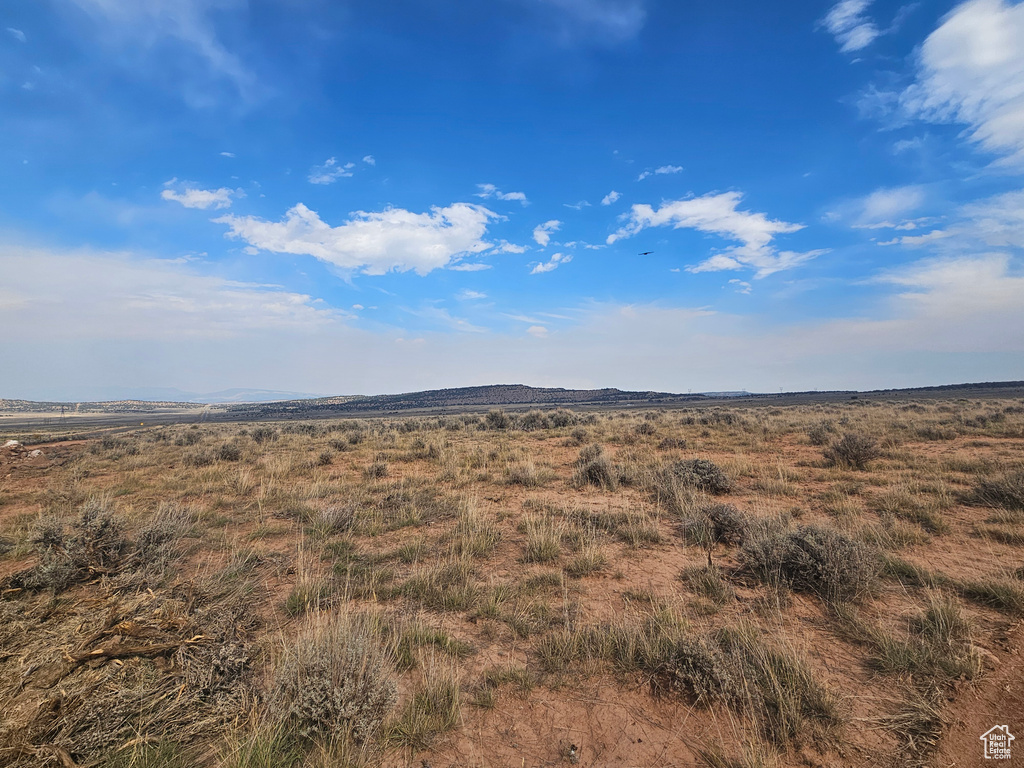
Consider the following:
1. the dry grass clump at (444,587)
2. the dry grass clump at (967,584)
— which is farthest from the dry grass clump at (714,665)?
the dry grass clump at (967,584)

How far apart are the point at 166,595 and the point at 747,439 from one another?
17530 mm

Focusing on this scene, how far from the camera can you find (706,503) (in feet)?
25.4

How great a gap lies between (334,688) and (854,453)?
13212mm

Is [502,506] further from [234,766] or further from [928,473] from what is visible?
[928,473]

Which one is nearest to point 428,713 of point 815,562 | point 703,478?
point 815,562

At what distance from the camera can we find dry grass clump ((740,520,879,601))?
15.4 feet

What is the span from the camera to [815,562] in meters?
4.89

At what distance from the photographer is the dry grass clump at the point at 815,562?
4.71 meters

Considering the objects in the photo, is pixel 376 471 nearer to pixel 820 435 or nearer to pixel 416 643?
pixel 416 643

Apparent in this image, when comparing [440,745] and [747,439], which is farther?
[747,439]

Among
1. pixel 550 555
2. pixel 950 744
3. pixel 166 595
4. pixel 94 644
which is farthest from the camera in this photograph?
pixel 550 555

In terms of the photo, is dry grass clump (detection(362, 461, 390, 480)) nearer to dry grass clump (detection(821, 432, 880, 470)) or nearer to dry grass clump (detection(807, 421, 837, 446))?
dry grass clump (detection(821, 432, 880, 470))

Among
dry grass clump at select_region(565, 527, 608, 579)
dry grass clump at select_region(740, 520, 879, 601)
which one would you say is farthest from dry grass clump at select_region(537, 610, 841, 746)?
dry grass clump at select_region(740, 520, 879, 601)

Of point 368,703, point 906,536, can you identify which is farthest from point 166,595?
point 906,536
